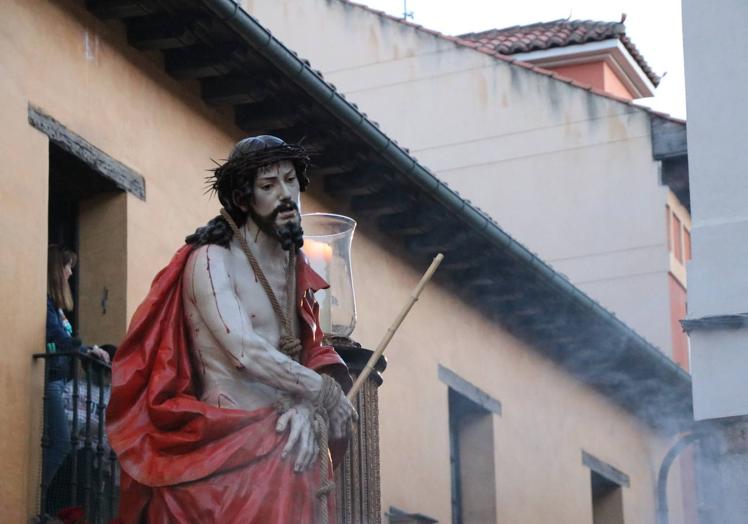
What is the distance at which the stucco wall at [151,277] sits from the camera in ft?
35.2

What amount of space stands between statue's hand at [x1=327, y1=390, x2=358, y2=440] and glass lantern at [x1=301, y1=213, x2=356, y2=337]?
238 centimetres

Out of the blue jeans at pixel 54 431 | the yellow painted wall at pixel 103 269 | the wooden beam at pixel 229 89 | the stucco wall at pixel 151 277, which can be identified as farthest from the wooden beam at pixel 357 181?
the blue jeans at pixel 54 431

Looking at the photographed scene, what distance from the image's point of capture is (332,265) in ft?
35.6

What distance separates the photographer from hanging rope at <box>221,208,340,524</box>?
314 inches

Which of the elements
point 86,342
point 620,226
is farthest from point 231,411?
point 620,226

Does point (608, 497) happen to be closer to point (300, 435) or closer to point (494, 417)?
point (494, 417)

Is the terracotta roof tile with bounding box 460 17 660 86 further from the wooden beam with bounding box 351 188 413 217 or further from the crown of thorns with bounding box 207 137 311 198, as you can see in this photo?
the crown of thorns with bounding box 207 137 311 198

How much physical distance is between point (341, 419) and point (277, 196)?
890 mm

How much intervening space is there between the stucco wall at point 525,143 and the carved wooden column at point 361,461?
40.7 ft

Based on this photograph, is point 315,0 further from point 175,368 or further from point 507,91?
point 175,368

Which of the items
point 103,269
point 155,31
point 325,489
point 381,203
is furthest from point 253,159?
point 381,203

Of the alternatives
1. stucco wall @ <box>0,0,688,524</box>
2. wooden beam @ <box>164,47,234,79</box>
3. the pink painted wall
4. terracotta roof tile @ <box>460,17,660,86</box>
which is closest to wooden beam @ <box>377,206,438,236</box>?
stucco wall @ <box>0,0,688,524</box>

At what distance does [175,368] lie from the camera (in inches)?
318

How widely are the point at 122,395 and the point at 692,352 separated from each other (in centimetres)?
889
